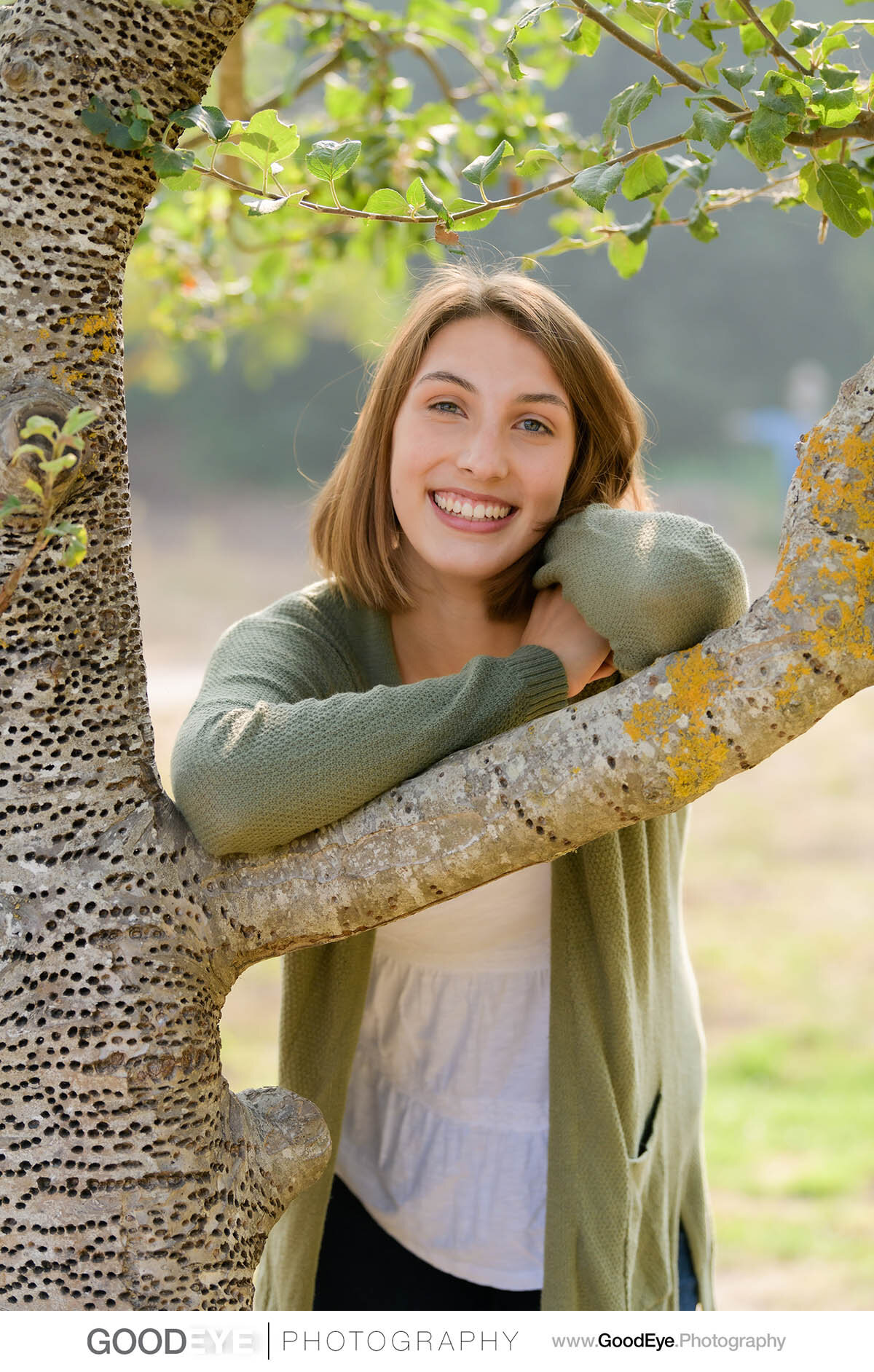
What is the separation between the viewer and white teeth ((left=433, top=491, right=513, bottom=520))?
1374 millimetres

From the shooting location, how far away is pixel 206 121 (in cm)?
103

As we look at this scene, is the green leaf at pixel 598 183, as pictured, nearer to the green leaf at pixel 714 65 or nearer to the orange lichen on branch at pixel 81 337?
the green leaf at pixel 714 65

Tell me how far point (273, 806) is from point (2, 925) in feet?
0.78

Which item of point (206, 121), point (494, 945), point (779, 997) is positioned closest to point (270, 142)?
point (206, 121)

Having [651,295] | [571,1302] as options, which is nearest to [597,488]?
[571,1302]

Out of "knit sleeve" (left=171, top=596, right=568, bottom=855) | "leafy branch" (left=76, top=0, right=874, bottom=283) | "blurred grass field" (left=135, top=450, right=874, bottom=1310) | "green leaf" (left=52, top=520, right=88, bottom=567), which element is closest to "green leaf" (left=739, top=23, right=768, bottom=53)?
"leafy branch" (left=76, top=0, right=874, bottom=283)

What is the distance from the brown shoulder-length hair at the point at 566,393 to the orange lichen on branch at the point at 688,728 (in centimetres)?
43

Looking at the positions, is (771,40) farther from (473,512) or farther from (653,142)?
(473,512)

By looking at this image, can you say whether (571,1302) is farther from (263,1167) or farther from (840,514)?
(840,514)

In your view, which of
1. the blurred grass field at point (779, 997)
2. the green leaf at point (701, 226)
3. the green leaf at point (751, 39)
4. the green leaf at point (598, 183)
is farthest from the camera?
the blurred grass field at point (779, 997)

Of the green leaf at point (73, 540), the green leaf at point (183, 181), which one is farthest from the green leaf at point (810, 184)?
the green leaf at point (73, 540)

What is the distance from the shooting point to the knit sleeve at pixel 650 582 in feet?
3.52

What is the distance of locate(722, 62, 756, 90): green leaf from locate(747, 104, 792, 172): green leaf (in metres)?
0.05
